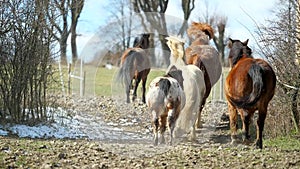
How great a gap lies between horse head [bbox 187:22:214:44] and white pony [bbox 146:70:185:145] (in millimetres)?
2262

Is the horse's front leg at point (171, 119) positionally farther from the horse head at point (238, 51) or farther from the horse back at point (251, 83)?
the horse head at point (238, 51)

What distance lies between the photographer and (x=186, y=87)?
862 cm

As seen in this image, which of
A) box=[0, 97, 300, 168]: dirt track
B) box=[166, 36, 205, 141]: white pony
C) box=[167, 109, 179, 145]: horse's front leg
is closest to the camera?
box=[0, 97, 300, 168]: dirt track

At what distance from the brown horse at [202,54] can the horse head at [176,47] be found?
38.1 inches

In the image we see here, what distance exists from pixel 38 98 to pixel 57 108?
0.96 m

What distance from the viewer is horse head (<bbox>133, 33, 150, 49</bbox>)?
8639 mm

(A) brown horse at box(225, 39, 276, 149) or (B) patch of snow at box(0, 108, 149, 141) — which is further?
(B) patch of snow at box(0, 108, 149, 141)

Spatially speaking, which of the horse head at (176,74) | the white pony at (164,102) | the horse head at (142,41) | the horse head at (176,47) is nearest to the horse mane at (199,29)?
the horse head at (176,47)

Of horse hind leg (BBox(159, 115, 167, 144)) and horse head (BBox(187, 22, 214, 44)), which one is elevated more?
horse head (BBox(187, 22, 214, 44))

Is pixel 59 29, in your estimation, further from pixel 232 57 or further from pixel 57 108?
pixel 232 57

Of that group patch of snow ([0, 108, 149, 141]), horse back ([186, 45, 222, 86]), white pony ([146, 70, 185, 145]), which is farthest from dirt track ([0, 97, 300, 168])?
horse back ([186, 45, 222, 86])

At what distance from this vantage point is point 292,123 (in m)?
9.89

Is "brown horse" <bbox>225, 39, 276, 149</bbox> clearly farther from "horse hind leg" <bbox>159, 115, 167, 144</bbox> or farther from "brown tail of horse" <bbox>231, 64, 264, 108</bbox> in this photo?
"horse hind leg" <bbox>159, 115, 167, 144</bbox>

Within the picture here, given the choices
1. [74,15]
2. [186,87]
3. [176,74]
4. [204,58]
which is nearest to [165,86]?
[176,74]
